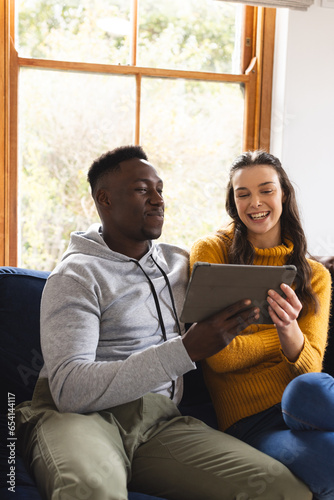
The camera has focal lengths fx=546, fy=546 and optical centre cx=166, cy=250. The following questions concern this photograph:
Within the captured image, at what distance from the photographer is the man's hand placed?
1321mm

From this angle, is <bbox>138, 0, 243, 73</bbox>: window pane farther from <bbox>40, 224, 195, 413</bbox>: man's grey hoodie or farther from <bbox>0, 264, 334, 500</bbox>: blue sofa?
<bbox>0, 264, 334, 500</bbox>: blue sofa

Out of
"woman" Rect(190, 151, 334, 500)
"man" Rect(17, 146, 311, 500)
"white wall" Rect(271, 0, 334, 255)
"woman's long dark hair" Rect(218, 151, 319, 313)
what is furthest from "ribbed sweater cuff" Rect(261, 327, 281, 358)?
"white wall" Rect(271, 0, 334, 255)

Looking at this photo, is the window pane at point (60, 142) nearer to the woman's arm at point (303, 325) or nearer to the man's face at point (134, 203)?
the man's face at point (134, 203)

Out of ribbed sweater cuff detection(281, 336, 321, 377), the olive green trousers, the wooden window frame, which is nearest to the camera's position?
the olive green trousers

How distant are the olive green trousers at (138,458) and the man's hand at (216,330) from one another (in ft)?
0.73

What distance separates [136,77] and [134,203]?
4.11 ft

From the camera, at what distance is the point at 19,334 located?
1610 mm

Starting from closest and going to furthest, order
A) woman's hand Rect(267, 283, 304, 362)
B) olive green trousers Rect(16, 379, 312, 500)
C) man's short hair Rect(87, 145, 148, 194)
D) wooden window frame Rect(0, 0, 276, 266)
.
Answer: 1. olive green trousers Rect(16, 379, 312, 500)
2. woman's hand Rect(267, 283, 304, 362)
3. man's short hair Rect(87, 145, 148, 194)
4. wooden window frame Rect(0, 0, 276, 266)

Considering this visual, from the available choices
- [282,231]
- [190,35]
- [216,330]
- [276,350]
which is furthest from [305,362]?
[190,35]

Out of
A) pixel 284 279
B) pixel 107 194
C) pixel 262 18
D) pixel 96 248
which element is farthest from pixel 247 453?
pixel 262 18

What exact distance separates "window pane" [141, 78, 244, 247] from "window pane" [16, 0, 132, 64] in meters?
0.25

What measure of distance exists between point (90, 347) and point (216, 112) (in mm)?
1777

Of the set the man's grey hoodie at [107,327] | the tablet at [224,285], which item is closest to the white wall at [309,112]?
the man's grey hoodie at [107,327]

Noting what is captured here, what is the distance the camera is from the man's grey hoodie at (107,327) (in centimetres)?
130
